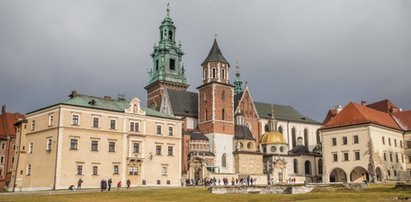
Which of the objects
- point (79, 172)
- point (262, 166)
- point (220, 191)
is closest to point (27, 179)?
point (79, 172)

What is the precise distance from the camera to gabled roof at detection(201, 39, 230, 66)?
266ft

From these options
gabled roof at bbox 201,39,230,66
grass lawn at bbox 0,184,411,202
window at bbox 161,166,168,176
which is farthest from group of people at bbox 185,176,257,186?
grass lawn at bbox 0,184,411,202

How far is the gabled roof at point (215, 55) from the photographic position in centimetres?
8105

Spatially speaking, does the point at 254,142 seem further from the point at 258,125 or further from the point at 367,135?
the point at 367,135

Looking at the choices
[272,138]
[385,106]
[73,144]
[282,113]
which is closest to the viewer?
[73,144]

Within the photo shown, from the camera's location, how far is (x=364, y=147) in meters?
64.2

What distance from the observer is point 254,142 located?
262 feet

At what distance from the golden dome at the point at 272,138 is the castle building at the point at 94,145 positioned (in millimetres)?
27405

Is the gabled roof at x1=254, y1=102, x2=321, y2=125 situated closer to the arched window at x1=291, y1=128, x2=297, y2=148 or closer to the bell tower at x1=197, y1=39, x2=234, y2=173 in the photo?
the arched window at x1=291, y1=128, x2=297, y2=148

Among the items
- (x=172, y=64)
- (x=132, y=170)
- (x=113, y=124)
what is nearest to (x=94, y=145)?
(x=113, y=124)

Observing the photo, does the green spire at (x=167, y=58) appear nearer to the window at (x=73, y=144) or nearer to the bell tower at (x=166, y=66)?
the bell tower at (x=166, y=66)

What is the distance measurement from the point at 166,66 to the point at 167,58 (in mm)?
1850

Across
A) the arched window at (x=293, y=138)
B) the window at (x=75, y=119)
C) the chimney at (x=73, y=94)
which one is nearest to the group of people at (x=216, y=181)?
the window at (x=75, y=119)

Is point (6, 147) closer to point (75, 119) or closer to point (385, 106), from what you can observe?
point (75, 119)
